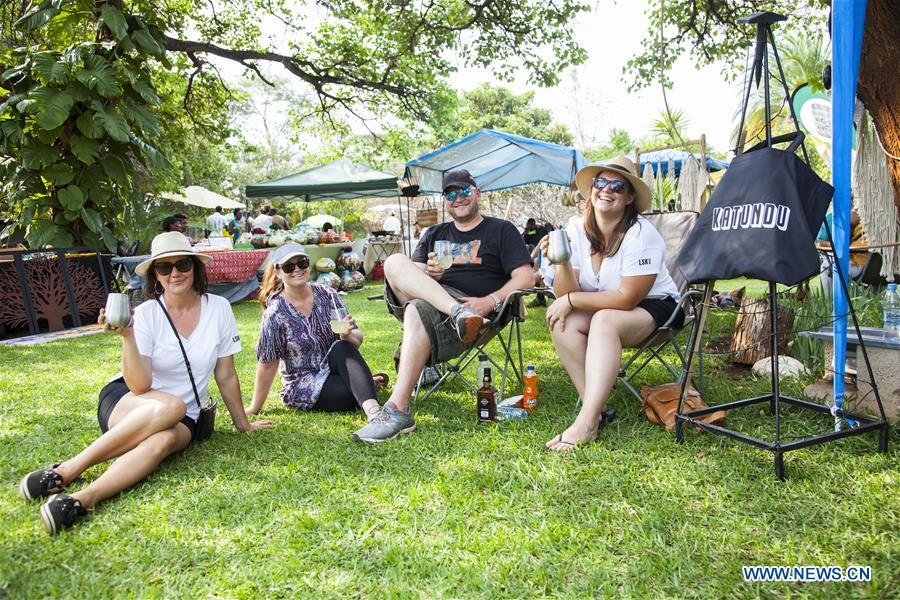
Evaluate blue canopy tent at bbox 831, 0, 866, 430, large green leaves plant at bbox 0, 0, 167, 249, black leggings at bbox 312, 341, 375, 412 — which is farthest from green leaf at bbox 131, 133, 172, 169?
blue canopy tent at bbox 831, 0, 866, 430

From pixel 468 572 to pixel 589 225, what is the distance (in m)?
1.89

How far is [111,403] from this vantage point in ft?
8.04

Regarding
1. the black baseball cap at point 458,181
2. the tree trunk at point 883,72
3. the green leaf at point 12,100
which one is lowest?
the black baseball cap at point 458,181

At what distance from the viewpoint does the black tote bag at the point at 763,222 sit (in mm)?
2094

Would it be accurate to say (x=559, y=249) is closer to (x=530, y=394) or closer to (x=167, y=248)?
(x=530, y=394)

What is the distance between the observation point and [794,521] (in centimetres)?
189

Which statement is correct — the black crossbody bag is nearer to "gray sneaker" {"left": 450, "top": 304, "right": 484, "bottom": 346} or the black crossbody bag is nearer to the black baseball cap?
"gray sneaker" {"left": 450, "top": 304, "right": 484, "bottom": 346}

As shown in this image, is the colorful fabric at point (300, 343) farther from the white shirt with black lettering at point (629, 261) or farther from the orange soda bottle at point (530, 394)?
the white shirt with black lettering at point (629, 261)

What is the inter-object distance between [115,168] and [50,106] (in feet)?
2.81

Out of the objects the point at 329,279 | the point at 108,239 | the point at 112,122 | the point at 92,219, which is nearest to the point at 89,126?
the point at 112,122

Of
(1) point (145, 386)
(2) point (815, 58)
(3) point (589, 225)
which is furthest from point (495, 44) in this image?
(2) point (815, 58)

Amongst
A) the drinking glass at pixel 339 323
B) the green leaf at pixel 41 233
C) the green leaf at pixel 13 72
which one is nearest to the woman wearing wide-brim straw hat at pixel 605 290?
the drinking glass at pixel 339 323

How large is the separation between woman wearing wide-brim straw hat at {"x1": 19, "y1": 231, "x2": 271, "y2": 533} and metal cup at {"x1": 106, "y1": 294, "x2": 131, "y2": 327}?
54 millimetres

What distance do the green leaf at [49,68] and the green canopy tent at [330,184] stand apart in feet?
20.7
